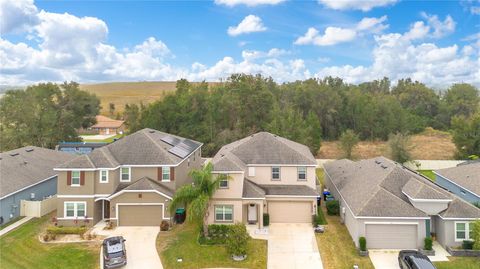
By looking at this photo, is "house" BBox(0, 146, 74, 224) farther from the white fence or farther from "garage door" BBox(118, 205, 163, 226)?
"garage door" BBox(118, 205, 163, 226)

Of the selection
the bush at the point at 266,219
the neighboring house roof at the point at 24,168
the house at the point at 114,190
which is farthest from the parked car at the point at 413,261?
the neighboring house roof at the point at 24,168

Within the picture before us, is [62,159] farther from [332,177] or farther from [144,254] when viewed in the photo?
[332,177]

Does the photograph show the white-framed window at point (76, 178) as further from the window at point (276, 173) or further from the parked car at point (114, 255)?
the window at point (276, 173)

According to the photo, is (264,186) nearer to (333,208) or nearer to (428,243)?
(333,208)

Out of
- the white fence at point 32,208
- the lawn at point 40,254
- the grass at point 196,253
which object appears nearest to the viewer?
the grass at point 196,253

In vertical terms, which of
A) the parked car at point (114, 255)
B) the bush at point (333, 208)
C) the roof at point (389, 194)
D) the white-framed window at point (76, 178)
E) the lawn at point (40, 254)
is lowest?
the lawn at point (40, 254)

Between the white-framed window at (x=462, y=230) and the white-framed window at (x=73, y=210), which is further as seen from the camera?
the white-framed window at (x=73, y=210)

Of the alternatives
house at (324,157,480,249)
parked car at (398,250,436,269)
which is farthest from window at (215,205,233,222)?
parked car at (398,250,436,269)
